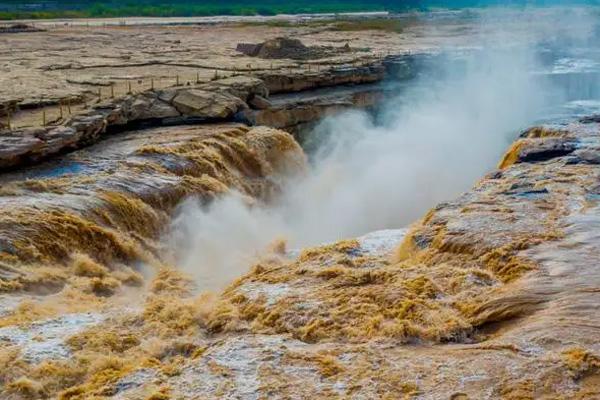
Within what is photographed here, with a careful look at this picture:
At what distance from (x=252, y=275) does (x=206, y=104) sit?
10.00 metres

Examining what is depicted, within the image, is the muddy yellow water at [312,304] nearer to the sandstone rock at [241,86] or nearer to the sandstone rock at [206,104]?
the sandstone rock at [206,104]

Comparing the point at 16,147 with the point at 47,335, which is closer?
the point at 47,335

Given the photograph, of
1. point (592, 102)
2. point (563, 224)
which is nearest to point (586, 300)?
point (563, 224)

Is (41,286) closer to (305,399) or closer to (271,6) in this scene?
(305,399)

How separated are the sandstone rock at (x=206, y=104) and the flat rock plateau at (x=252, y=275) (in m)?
0.06

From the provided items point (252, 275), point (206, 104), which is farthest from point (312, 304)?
point (206, 104)

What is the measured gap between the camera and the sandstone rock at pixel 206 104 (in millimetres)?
20125

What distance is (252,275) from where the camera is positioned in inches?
447

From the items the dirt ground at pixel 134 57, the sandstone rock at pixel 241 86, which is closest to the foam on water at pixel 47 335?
the dirt ground at pixel 134 57

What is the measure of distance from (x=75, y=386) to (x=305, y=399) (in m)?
2.64

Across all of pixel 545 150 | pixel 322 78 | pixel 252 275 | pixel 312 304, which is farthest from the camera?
pixel 322 78

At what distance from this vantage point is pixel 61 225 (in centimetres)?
1294

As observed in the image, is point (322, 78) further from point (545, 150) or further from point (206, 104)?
point (545, 150)

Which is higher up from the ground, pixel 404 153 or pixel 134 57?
pixel 134 57
